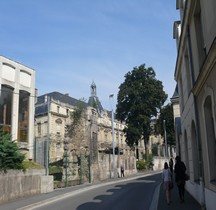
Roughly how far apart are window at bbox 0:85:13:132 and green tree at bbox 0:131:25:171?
7472 millimetres

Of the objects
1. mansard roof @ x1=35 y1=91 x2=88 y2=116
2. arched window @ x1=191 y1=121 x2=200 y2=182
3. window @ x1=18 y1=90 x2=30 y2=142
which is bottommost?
arched window @ x1=191 y1=121 x2=200 y2=182

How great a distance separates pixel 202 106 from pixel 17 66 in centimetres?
1904

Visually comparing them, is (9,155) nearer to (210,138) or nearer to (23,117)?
(23,117)

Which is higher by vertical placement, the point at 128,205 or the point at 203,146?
the point at 203,146

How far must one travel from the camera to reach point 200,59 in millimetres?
11336

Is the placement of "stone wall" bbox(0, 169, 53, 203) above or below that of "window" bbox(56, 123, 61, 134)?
below

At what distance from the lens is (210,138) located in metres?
10.4

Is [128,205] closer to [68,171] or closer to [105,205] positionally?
[105,205]

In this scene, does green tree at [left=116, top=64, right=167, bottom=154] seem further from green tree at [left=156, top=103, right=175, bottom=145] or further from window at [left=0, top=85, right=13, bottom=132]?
window at [left=0, top=85, right=13, bottom=132]

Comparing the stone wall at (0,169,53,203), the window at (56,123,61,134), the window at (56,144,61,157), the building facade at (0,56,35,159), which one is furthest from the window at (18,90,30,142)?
the window at (56,123,61,134)

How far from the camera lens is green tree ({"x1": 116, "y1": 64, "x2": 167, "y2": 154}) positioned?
50.5 metres

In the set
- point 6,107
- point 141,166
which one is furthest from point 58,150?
point 6,107

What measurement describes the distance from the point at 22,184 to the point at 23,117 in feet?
33.3

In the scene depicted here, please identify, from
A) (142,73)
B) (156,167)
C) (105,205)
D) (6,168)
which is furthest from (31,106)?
(156,167)
